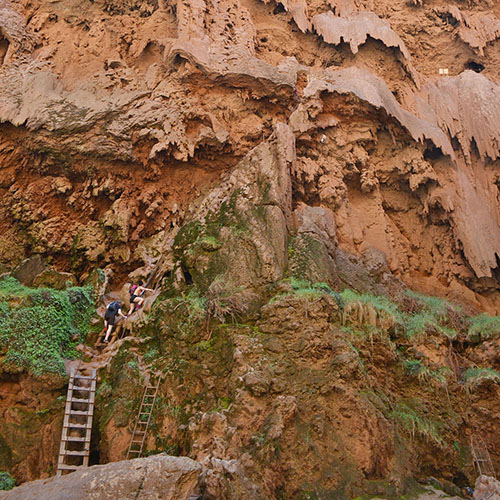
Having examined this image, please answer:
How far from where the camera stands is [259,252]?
9852mm

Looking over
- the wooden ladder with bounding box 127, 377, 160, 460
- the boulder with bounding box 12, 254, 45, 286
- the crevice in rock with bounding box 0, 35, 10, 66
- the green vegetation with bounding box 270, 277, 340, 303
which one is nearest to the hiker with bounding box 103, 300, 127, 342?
the wooden ladder with bounding box 127, 377, 160, 460

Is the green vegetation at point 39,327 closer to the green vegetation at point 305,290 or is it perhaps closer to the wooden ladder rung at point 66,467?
the wooden ladder rung at point 66,467

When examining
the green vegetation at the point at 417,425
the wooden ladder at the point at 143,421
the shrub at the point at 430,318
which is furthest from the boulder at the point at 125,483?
Answer: the shrub at the point at 430,318

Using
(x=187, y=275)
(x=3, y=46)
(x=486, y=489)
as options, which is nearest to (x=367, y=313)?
(x=486, y=489)

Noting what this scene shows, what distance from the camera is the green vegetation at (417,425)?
766 cm

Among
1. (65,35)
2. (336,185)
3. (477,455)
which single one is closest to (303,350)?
(477,455)

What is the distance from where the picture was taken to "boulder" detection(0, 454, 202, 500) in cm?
496

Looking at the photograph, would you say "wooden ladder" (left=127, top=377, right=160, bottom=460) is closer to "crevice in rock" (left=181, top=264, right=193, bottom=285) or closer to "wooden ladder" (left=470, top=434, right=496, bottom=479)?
"crevice in rock" (left=181, top=264, right=193, bottom=285)

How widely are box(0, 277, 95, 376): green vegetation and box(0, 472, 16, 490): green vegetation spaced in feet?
5.29

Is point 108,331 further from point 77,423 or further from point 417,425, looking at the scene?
point 417,425

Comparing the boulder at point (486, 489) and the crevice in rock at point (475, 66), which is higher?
the crevice in rock at point (475, 66)

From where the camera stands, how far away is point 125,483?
16.5 ft

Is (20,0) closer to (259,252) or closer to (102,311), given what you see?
(102,311)

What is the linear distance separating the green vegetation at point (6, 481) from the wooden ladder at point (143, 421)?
1.68 meters
